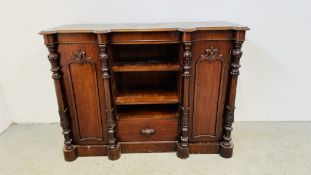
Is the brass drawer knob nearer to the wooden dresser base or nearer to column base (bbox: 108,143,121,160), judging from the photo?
the wooden dresser base

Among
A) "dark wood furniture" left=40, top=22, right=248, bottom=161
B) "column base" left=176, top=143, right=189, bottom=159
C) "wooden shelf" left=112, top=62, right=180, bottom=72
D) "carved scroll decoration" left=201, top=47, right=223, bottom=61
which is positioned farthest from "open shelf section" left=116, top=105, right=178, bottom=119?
"carved scroll decoration" left=201, top=47, right=223, bottom=61

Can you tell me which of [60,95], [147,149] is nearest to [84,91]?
[60,95]

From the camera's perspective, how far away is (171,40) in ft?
4.83

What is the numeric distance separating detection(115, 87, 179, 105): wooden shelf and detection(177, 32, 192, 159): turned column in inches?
3.6

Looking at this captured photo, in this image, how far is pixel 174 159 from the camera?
5.57ft

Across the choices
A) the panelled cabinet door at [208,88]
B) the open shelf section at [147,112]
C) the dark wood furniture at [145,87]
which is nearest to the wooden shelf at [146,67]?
the dark wood furniture at [145,87]

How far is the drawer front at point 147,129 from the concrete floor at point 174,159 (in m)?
0.14

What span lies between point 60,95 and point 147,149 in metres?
0.78

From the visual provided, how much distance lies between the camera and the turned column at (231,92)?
4.72ft

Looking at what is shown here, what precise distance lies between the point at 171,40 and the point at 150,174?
0.94m

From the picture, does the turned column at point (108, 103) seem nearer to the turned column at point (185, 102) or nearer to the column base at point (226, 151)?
the turned column at point (185, 102)

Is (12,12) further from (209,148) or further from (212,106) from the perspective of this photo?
(209,148)

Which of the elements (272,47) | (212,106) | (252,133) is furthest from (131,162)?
(272,47)

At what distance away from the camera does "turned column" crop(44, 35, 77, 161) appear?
1.42 meters
